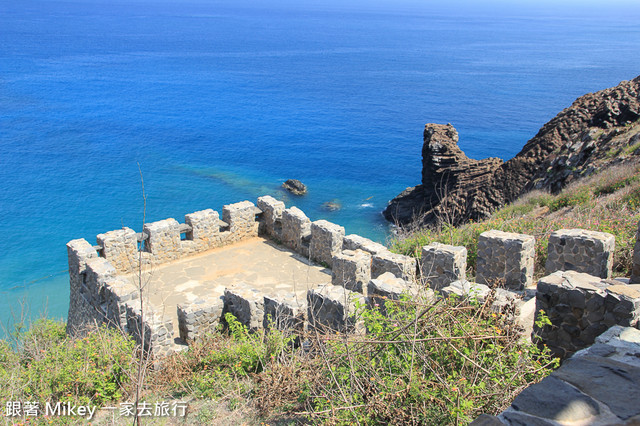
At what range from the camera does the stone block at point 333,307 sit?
8.86 metres

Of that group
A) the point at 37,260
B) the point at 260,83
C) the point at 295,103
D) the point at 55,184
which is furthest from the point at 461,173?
the point at 260,83

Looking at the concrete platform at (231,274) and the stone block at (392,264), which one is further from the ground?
the stone block at (392,264)

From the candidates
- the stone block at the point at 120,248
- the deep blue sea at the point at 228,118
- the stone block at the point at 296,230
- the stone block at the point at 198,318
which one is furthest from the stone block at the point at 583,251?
the deep blue sea at the point at 228,118

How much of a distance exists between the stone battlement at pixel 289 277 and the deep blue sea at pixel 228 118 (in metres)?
6.86

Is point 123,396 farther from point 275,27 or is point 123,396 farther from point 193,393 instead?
point 275,27

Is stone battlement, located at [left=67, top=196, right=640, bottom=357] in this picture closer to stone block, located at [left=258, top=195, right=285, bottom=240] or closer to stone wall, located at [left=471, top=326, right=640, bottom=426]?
stone block, located at [left=258, top=195, right=285, bottom=240]

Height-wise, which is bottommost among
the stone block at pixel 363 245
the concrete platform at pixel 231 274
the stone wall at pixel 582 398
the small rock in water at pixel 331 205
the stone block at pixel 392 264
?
the small rock in water at pixel 331 205

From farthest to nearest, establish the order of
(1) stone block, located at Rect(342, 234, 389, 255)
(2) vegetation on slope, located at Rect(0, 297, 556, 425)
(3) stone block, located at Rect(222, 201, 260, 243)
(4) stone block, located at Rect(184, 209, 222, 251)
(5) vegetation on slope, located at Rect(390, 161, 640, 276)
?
(3) stone block, located at Rect(222, 201, 260, 243) → (4) stone block, located at Rect(184, 209, 222, 251) → (1) stone block, located at Rect(342, 234, 389, 255) → (5) vegetation on slope, located at Rect(390, 161, 640, 276) → (2) vegetation on slope, located at Rect(0, 297, 556, 425)

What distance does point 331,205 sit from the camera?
39.4 meters

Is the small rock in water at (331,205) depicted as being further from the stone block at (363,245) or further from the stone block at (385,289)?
the stone block at (385,289)

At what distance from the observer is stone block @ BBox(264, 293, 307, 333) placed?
9773mm

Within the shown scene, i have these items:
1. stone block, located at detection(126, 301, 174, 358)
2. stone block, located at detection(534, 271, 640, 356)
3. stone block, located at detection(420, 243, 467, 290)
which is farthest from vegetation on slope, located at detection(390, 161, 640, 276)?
stone block, located at detection(126, 301, 174, 358)

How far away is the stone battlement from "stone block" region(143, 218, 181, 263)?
30 mm

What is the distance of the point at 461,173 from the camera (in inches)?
1112
